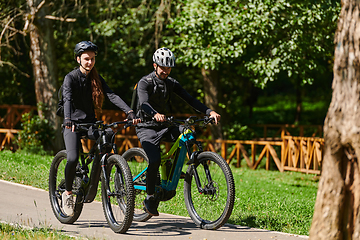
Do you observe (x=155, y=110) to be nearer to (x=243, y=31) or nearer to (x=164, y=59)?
(x=164, y=59)

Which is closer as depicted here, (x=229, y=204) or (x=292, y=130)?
(x=229, y=204)

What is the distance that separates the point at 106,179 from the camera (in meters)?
5.64

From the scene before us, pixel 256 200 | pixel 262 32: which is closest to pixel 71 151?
pixel 256 200

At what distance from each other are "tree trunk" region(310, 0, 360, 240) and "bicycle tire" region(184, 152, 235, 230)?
4.32ft

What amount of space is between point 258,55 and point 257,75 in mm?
602

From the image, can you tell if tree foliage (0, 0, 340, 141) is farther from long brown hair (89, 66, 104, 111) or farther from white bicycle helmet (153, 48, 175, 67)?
white bicycle helmet (153, 48, 175, 67)

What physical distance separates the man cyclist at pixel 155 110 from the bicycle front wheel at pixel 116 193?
32 cm

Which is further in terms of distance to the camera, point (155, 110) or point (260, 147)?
point (260, 147)

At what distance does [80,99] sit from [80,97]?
25mm

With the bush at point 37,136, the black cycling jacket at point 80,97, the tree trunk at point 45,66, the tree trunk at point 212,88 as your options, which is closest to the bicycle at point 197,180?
the black cycling jacket at point 80,97

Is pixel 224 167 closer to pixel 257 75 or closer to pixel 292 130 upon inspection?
pixel 257 75

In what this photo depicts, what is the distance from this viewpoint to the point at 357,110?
405cm

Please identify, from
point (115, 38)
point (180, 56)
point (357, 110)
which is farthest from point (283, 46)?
point (357, 110)

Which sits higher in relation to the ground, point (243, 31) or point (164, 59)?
point (243, 31)
